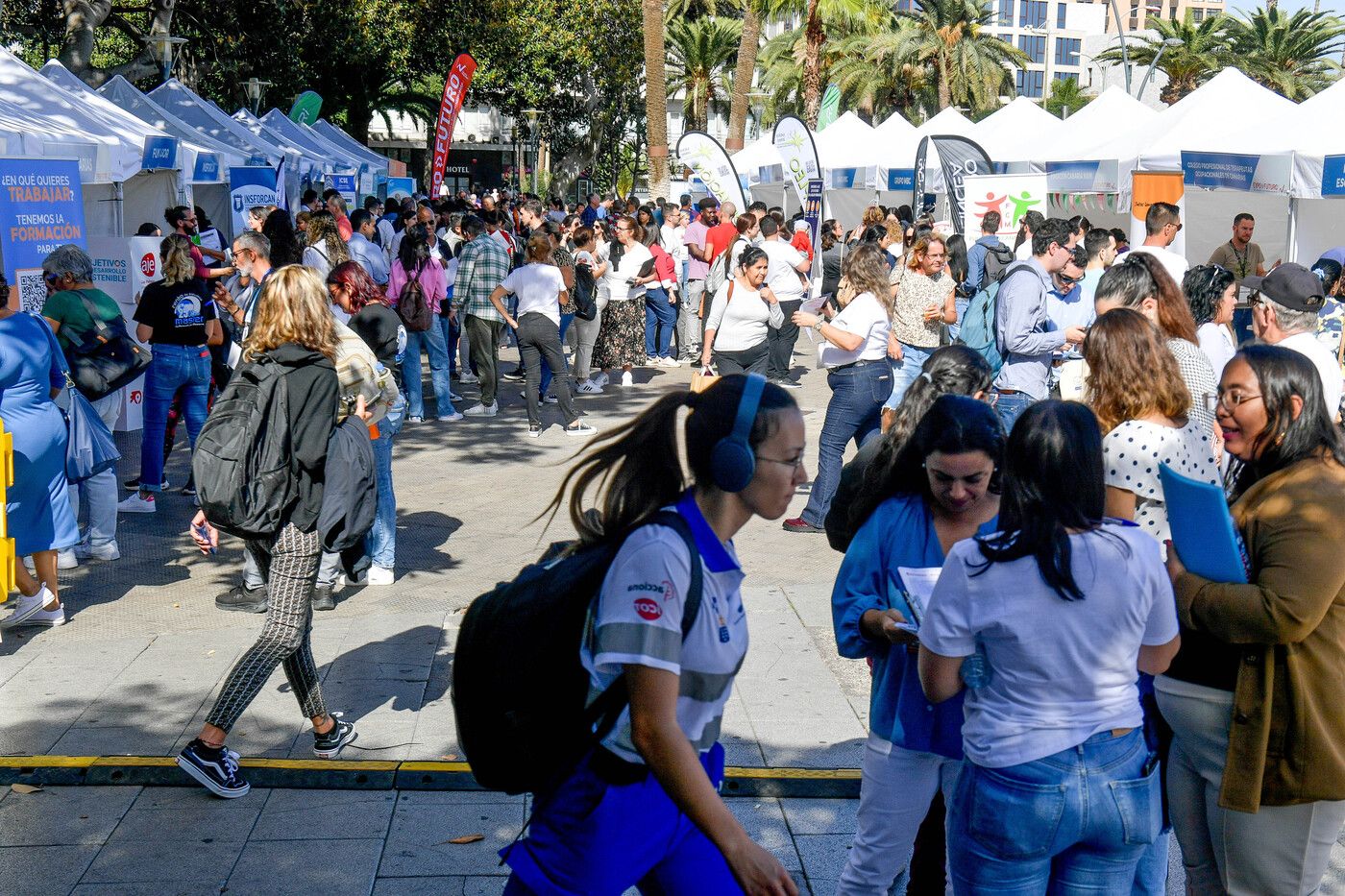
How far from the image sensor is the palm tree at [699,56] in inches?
2078

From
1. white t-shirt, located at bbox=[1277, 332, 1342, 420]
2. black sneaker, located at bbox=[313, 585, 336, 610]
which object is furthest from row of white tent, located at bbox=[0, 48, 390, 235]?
white t-shirt, located at bbox=[1277, 332, 1342, 420]

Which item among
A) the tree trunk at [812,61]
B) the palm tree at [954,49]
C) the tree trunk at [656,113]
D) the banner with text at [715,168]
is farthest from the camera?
the palm tree at [954,49]

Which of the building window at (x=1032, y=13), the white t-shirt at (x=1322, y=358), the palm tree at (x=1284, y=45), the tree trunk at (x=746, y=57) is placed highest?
the building window at (x=1032, y=13)

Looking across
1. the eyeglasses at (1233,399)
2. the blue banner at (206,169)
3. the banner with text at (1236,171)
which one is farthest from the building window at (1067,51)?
the eyeglasses at (1233,399)

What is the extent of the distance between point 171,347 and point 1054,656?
284 inches

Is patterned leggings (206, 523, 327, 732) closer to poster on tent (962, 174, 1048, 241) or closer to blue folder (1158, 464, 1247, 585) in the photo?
blue folder (1158, 464, 1247, 585)

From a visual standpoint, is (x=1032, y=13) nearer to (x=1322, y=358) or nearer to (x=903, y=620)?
(x=1322, y=358)

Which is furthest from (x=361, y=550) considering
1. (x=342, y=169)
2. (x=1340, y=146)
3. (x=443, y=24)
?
(x=443, y=24)

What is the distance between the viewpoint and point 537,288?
37.2 ft

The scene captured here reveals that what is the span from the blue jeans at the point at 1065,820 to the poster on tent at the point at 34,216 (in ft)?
25.7

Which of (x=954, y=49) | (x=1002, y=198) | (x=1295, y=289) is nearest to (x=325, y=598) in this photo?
(x=1295, y=289)

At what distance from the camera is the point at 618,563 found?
7.80 feet

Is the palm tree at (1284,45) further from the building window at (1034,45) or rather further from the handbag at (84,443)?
the building window at (1034,45)

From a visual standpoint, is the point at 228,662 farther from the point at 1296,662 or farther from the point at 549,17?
the point at 549,17
